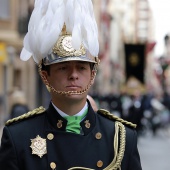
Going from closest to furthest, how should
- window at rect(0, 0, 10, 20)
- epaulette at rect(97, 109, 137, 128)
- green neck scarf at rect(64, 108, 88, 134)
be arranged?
green neck scarf at rect(64, 108, 88, 134), epaulette at rect(97, 109, 137, 128), window at rect(0, 0, 10, 20)

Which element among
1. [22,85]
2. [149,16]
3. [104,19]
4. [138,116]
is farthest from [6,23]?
[149,16]

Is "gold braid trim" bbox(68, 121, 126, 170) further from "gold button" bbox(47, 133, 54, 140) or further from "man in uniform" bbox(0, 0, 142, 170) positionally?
"gold button" bbox(47, 133, 54, 140)

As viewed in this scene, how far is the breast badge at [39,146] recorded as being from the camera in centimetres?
349

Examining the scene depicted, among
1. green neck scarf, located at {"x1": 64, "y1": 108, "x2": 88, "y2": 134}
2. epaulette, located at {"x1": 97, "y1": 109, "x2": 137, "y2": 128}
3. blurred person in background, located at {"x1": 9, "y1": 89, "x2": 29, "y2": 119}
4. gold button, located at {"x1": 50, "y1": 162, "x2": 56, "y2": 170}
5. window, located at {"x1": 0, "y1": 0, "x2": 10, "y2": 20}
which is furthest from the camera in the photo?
window, located at {"x1": 0, "y1": 0, "x2": 10, "y2": 20}

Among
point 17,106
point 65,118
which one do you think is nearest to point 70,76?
point 65,118

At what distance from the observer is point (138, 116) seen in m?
18.8

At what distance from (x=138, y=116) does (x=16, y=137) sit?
15356mm

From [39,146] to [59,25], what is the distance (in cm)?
63

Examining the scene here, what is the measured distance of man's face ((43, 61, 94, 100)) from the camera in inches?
137

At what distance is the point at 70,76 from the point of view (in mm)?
3475

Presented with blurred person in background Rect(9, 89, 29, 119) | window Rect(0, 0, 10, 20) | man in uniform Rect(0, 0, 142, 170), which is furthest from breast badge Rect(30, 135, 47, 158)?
window Rect(0, 0, 10, 20)

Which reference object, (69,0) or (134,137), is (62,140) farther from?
(69,0)

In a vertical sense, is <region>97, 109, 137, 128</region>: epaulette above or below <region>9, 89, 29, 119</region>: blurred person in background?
above

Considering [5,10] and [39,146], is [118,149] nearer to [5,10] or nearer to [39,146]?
[39,146]
